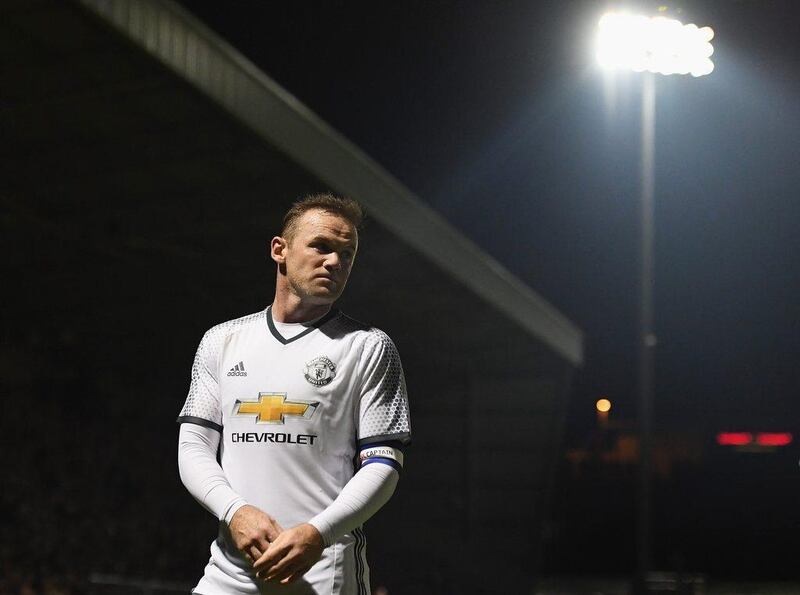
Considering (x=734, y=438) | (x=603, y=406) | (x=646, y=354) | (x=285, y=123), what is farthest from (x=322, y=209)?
(x=734, y=438)

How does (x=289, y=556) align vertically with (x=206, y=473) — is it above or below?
below

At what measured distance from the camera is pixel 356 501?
2625mm

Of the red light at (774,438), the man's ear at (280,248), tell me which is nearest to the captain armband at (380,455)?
the man's ear at (280,248)

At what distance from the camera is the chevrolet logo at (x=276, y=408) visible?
2.70 meters

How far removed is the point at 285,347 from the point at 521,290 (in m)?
14.2

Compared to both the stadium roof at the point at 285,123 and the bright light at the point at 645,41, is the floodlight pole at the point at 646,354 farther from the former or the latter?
the stadium roof at the point at 285,123

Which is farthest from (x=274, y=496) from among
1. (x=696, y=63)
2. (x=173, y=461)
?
(x=173, y=461)

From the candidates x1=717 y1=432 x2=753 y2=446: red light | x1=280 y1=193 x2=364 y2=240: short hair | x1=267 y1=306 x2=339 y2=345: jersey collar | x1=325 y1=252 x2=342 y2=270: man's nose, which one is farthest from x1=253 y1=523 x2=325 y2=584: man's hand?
x1=717 y1=432 x2=753 y2=446: red light

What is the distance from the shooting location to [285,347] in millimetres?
2811

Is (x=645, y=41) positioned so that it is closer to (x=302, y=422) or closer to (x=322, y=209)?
(x=322, y=209)

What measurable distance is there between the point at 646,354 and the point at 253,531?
10780mm

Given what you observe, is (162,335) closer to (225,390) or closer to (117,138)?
(117,138)

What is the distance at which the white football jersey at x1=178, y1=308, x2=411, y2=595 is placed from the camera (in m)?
2.68

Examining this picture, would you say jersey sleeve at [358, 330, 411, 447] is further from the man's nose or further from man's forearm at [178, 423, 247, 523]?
man's forearm at [178, 423, 247, 523]
